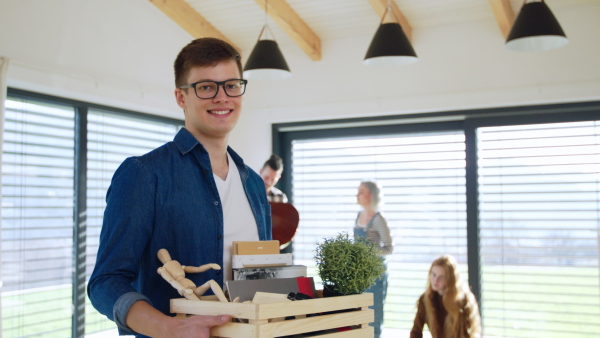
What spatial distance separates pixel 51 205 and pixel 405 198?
275cm

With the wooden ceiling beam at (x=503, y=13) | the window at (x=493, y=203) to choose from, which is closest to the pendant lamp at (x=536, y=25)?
the wooden ceiling beam at (x=503, y=13)

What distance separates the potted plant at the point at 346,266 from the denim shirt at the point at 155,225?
0.19 m

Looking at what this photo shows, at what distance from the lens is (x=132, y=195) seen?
1.09 meters

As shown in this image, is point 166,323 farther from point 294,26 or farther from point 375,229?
point 294,26

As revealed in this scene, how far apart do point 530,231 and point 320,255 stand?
4239 mm

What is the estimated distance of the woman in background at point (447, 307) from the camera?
12.2 ft

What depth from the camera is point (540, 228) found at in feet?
16.3

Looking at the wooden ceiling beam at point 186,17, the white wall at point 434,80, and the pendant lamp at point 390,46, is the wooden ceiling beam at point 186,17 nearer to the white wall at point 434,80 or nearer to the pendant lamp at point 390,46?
the white wall at point 434,80

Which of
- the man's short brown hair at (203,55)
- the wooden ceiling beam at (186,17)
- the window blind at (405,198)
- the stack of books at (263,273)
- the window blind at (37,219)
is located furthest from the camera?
the window blind at (405,198)

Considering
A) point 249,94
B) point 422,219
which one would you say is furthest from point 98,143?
point 422,219

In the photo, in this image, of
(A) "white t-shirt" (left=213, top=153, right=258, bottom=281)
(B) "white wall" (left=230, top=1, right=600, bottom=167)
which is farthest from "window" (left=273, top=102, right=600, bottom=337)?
(A) "white t-shirt" (left=213, top=153, right=258, bottom=281)

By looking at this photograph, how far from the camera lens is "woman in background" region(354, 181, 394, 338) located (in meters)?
4.80

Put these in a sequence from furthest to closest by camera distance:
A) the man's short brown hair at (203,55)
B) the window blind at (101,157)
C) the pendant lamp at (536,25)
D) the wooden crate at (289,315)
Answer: the window blind at (101,157), the pendant lamp at (536,25), the man's short brown hair at (203,55), the wooden crate at (289,315)

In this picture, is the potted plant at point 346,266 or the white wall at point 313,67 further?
the white wall at point 313,67
